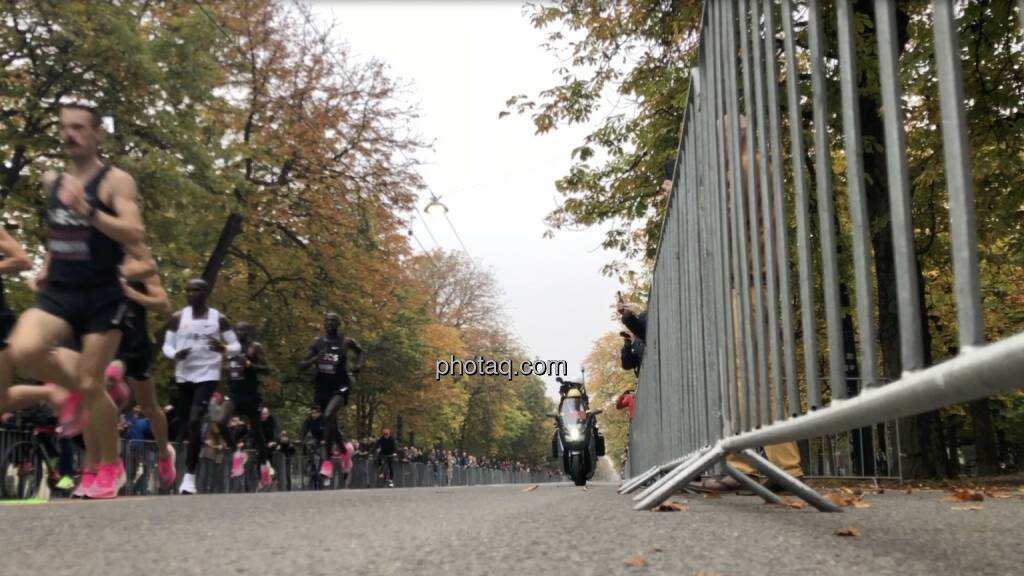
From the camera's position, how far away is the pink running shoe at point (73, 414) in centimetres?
634

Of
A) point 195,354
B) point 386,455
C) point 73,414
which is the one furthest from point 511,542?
point 386,455

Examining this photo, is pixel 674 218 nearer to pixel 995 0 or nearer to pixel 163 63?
pixel 995 0

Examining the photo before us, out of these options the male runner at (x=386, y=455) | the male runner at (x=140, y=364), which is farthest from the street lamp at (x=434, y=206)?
the male runner at (x=140, y=364)

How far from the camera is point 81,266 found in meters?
6.12

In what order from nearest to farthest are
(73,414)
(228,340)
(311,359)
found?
(73,414)
(228,340)
(311,359)

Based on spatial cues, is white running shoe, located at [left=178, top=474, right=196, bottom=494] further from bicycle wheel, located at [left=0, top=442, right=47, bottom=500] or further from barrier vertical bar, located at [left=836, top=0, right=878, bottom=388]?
barrier vertical bar, located at [left=836, top=0, right=878, bottom=388]

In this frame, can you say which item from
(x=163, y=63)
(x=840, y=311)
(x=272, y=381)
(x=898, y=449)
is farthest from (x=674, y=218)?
(x=272, y=381)

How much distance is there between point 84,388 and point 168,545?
368 centimetres

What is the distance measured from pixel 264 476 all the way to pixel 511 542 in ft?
41.1

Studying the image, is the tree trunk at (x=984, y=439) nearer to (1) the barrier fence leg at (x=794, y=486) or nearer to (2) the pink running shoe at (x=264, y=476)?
(2) the pink running shoe at (x=264, y=476)

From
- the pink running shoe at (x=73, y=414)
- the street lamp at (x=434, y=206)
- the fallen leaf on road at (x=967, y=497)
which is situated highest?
the street lamp at (x=434, y=206)

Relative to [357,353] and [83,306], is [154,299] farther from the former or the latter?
[357,353]

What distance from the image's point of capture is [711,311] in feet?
14.0

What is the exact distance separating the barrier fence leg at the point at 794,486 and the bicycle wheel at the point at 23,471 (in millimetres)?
7654
